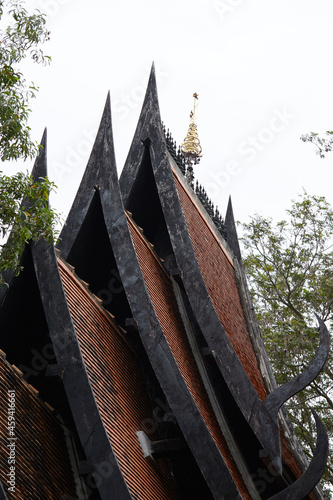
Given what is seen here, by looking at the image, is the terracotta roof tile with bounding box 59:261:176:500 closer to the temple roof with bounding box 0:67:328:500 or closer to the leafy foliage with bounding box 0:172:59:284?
the temple roof with bounding box 0:67:328:500

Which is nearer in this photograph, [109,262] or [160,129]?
[109,262]

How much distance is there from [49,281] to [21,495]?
6.86 feet

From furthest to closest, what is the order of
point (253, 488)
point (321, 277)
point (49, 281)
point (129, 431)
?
point (321, 277) < point (253, 488) < point (129, 431) < point (49, 281)

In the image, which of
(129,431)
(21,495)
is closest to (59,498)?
(21,495)

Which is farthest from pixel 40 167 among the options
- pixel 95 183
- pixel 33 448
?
pixel 33 448

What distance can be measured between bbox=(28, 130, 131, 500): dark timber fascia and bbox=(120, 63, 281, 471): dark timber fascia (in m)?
3.02

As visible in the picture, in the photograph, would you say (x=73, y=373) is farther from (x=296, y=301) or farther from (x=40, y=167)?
(x=296, y=301)

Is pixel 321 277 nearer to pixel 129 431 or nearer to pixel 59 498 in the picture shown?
pixel 129 431

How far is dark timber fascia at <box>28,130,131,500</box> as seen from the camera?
6848mm

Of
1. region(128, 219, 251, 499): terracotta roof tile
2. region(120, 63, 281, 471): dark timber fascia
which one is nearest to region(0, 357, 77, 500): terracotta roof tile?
region(128, 219, 251, 499): terracotta roof tile

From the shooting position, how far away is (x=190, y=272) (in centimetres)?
1066

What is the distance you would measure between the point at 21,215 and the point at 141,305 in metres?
2.17

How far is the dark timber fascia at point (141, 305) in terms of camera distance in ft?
27.0

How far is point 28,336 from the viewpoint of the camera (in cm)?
845
